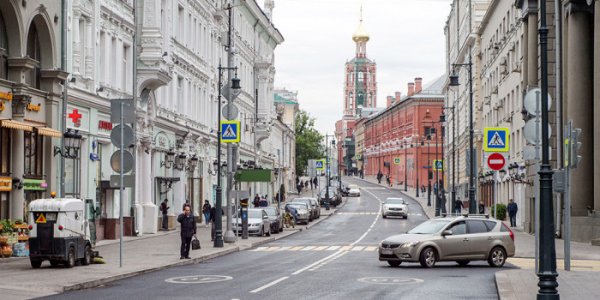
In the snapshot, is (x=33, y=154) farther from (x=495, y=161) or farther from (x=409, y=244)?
(x=495, y=161)

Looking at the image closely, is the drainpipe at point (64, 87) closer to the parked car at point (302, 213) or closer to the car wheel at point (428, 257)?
the car wheel at point (428, 257)

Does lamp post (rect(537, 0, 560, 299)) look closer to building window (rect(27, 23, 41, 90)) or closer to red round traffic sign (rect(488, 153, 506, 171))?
red round traffic sign (rect(488, 153, 506, 171))

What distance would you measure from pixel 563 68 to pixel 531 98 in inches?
1020

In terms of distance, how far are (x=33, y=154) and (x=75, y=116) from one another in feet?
11.4

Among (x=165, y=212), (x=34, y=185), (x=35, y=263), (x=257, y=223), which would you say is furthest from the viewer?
(x=165, y=212)

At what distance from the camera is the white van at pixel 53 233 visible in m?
25.3

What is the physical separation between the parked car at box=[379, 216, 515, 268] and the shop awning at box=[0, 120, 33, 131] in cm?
1146

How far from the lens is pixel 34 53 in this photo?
33.8 meters

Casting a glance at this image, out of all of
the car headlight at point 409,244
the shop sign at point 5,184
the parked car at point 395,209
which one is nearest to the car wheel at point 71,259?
the shop sign at point 5,184

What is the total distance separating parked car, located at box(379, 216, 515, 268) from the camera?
2755 cm

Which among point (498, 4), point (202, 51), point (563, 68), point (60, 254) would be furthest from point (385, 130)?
point (60, 254)

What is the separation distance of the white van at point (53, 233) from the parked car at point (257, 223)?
22247 millimetres

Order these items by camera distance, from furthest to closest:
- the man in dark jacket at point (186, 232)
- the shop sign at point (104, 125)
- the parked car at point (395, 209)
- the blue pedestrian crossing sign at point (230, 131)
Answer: the parked car at point (395, 209) < the shop sign at point (104, 125) < the blue pedestrian crossing sign at point (230, 131) < the man in dark jacket at point (186, 232)

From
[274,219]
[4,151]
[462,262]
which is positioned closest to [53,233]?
[4,151]
